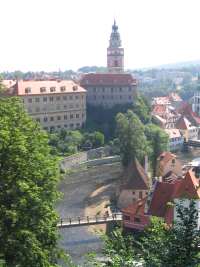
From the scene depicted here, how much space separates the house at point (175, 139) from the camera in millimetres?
72875

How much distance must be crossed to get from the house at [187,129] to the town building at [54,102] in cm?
1518

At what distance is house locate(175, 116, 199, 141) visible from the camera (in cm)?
8025

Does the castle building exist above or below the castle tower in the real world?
below

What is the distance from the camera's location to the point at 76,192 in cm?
4941

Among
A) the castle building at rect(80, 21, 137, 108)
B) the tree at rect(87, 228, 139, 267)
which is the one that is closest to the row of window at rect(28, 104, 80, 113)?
the castle building at rect(80, 21, 137, 108)

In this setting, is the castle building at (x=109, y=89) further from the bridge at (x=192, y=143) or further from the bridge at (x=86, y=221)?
the bridge at (x=86, y=221)

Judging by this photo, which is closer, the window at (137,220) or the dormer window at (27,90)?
the window at (137,220)

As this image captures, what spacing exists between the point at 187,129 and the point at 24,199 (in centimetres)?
6452

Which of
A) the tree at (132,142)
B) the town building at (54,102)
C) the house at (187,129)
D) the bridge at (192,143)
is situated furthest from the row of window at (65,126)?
the tree at (132,142)

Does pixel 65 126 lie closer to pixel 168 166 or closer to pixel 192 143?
pixel 192 143

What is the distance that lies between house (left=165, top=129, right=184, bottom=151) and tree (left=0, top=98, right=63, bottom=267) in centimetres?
5337

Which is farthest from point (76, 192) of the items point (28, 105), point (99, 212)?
point (28, 105)

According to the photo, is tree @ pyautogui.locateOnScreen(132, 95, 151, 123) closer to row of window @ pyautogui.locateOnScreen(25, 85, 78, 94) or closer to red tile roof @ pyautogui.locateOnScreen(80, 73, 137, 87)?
red tile roof @ pyautogui.locateOnScreen(80, 73, 137, 87)

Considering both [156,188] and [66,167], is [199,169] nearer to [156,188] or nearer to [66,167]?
[156,188]
